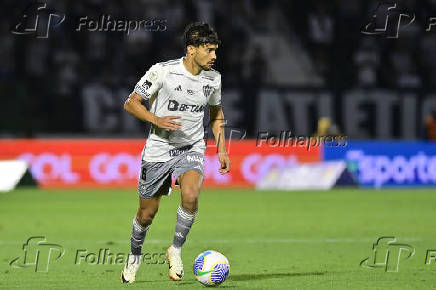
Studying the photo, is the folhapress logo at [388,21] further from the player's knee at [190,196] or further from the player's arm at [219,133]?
the player's knee at [190,196]

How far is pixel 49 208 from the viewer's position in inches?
687

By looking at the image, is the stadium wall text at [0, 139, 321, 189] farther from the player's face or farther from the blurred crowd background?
the player's face

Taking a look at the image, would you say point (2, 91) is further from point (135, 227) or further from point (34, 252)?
point (135, 227)

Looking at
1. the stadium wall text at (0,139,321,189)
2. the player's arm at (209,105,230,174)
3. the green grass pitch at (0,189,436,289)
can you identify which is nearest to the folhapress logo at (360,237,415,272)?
the green grass pitch at (0,189,436,289)

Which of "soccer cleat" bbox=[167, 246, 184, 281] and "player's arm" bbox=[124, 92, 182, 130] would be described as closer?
"player's arm" bbox=[124, 92, 182, 130]

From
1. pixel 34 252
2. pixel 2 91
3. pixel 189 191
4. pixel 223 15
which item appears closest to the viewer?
pixel 189 191

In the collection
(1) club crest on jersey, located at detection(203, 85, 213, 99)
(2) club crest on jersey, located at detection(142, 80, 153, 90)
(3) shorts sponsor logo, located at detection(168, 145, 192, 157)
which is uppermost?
(2) club crest on jersey, located at detection(142, 80, 153, 90)

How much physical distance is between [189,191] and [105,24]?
53.5 feet

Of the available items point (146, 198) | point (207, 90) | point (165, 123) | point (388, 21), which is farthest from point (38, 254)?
point (388, 21)

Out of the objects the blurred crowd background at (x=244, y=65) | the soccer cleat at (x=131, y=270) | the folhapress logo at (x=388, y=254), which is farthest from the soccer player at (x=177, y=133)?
the blurred crowd background at (x=244, y=65)

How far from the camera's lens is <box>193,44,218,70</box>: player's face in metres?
8.52

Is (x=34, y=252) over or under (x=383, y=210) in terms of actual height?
over

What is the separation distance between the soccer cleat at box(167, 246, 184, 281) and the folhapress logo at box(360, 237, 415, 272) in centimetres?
221

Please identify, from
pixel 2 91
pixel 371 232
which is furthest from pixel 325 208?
pixel 2 91
